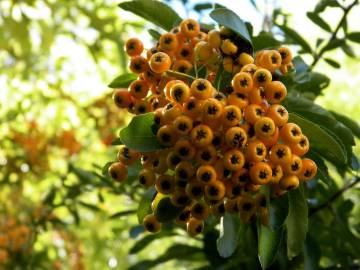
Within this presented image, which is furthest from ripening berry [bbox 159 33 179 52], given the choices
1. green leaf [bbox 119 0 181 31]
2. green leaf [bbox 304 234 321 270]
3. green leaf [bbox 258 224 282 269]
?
green leaf [bbox 304 234 321 270]

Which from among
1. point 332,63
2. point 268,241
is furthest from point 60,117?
point 268,241

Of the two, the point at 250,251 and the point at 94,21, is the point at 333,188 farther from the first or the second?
the point at 94,21

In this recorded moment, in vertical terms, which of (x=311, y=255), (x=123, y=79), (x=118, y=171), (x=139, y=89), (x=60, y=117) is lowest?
(x=60, y=117)

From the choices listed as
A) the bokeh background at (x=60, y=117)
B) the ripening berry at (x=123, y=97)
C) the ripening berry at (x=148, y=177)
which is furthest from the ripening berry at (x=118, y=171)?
the bokeh background at (x=60, y=117)

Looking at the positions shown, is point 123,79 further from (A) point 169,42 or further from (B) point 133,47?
(A) point 169,42

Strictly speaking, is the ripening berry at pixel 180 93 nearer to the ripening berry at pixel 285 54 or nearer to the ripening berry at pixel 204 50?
the ripening berry at pixel 204 50
